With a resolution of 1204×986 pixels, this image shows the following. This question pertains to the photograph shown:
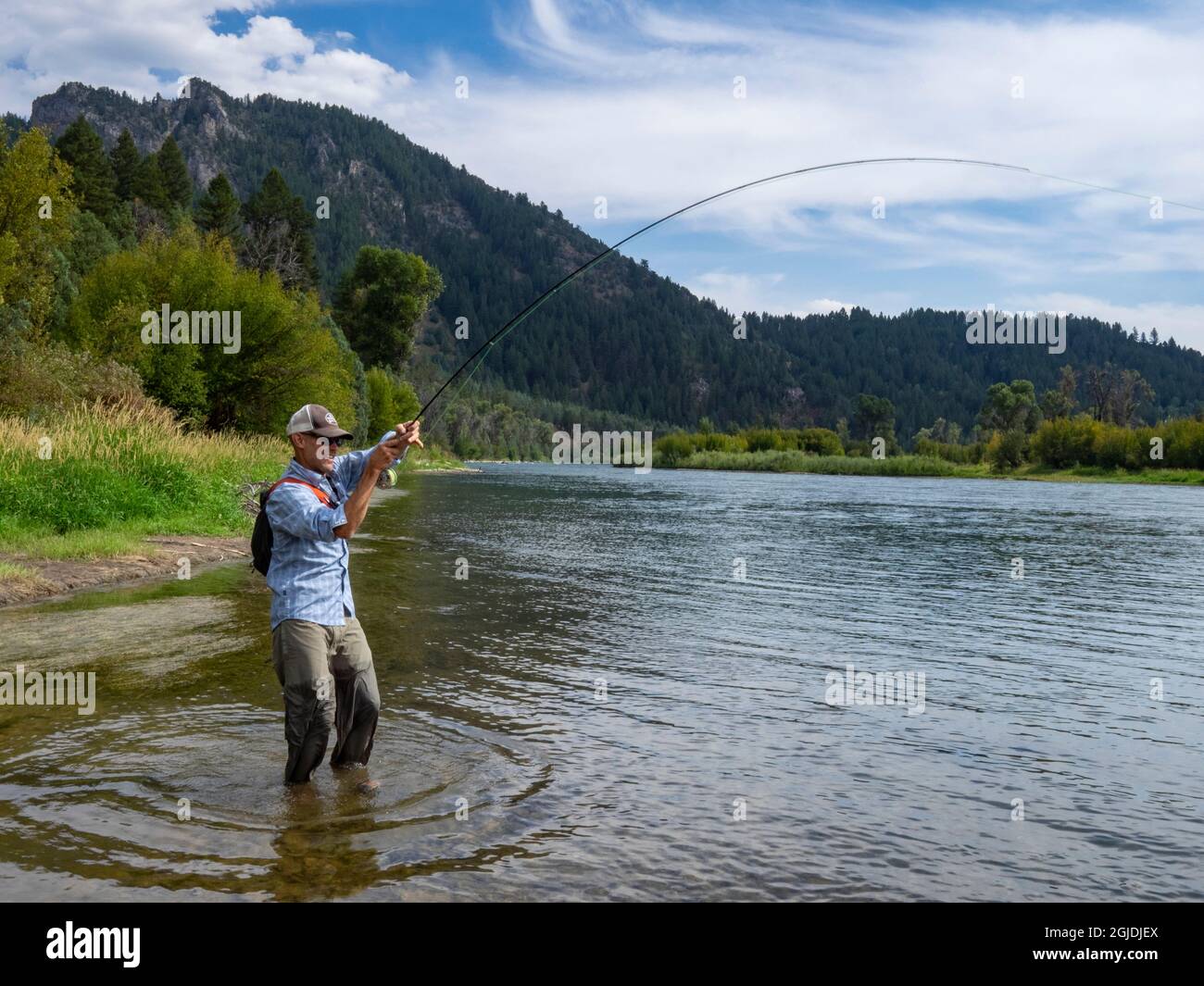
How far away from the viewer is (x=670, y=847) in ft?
21.9

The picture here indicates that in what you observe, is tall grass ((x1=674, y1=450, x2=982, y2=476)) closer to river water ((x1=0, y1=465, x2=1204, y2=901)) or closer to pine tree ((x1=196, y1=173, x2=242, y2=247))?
pine tree ((x1=196, y1=173, x2=242, y2=247))

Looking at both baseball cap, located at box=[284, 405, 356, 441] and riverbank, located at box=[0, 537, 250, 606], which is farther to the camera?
riverbank, located at box=[0, 537, 250, 606]

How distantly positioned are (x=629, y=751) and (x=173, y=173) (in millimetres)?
115235

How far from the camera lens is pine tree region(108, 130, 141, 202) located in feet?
341

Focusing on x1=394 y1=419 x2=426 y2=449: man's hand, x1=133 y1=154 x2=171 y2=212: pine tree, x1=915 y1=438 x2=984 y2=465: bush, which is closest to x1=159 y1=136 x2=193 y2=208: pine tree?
x1=133 y1=154 x2=171 y2=212: pine tree

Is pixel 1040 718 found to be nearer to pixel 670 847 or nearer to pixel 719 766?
pixel 719 766

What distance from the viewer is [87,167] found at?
303 feet

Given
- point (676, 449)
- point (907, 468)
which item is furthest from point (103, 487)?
point (676, 449)

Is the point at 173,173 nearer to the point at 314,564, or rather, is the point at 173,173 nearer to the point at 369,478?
the point at 314,564

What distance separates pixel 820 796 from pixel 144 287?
4881 centimetres

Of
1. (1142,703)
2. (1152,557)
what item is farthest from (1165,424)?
(1142,703)

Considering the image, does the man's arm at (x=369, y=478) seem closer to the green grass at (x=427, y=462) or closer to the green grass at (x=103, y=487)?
the green grass at (x=103, y=487)

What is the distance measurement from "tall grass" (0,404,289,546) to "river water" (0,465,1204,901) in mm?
3320

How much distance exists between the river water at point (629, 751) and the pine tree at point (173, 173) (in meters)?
102
